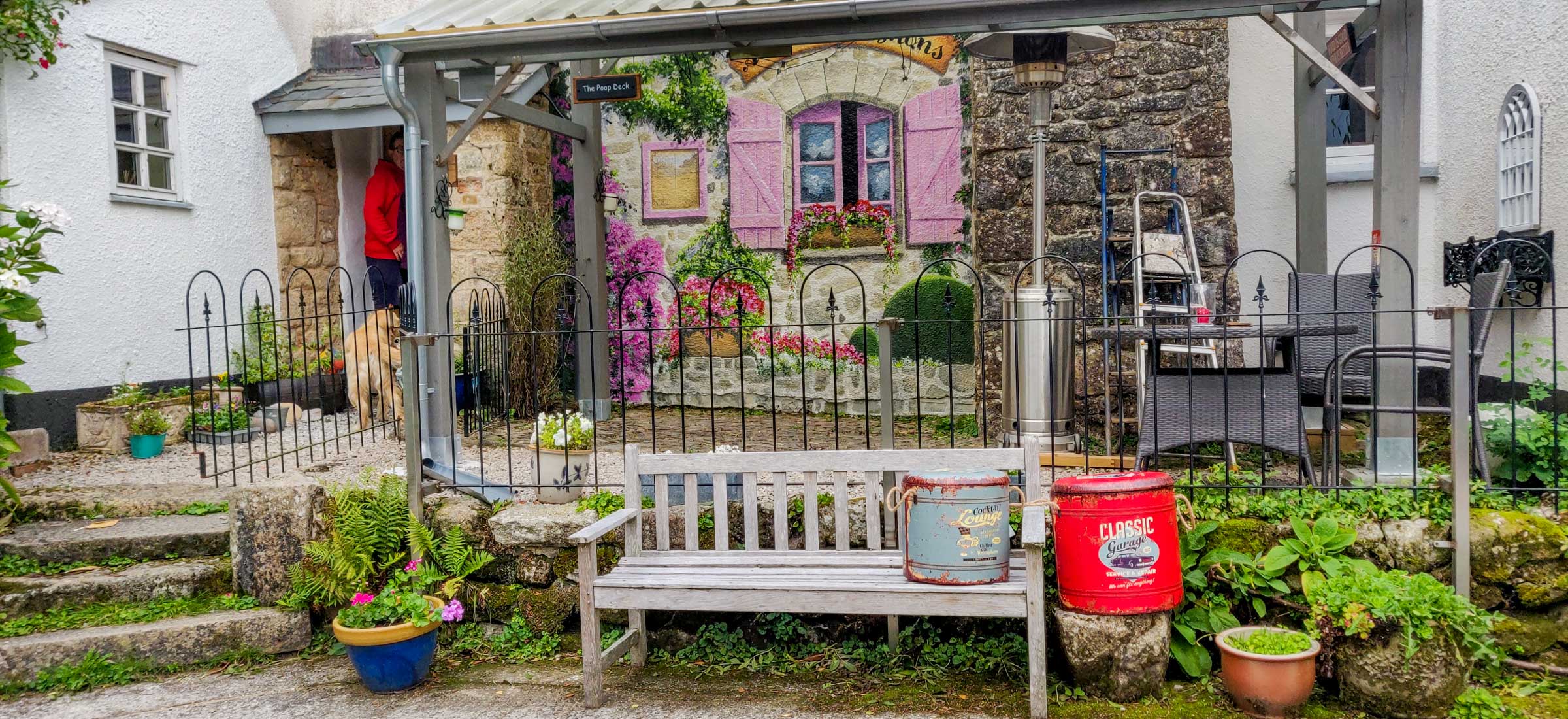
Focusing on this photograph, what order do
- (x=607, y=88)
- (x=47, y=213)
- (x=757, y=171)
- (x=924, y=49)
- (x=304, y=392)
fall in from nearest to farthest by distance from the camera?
(x=47, y=213), (x=607, y=88), (x=304, y=392), (x=924, y=49), (x=757, y=171)

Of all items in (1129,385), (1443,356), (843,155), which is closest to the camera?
(1443,356)

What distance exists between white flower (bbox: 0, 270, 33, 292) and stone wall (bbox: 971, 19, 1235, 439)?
502 centimetres

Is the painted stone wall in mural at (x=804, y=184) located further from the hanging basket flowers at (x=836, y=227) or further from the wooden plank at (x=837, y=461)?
the wooden plank at (x=837, y=461)

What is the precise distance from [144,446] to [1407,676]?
22.4 ft

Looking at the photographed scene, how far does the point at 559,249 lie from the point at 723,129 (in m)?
1.70

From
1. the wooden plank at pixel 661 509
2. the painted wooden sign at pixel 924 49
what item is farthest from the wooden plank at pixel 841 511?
the painted wooden sign at pixel 924 49

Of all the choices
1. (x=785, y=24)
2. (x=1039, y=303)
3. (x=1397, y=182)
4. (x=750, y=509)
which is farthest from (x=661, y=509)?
(x=1397, y=182)

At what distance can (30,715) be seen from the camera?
3.92 meters

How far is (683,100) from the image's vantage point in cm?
909

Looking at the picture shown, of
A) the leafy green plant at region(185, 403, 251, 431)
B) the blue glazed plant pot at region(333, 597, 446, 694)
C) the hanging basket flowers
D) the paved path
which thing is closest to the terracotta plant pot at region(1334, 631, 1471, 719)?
the paved path

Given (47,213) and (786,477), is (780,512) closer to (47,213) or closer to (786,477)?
(786,477)

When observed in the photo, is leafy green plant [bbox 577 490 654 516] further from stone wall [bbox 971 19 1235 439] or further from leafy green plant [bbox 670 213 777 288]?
leafy green plant [bbox 670 213 777 288]

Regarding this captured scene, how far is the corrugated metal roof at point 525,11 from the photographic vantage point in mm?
4574

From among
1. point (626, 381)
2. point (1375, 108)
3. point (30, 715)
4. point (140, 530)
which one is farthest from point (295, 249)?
point (1375, 108)
